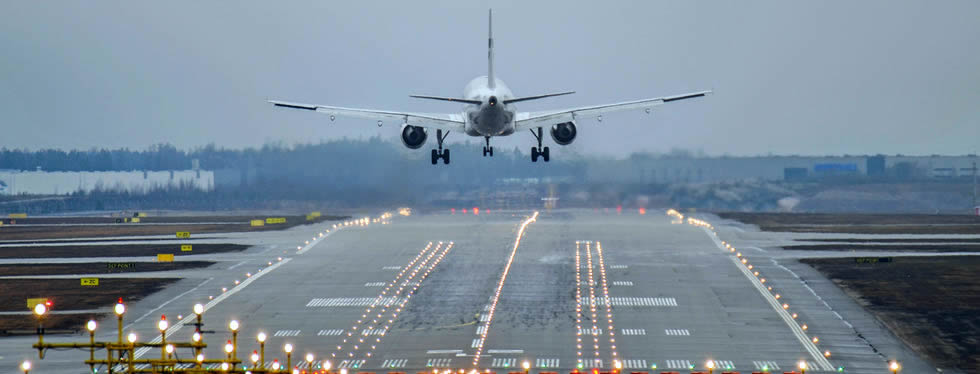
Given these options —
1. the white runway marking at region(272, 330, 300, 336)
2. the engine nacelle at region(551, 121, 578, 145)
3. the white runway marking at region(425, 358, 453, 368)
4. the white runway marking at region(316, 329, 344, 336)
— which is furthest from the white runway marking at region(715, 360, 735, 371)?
the white runway marking at region(272, 330, 300, 336)

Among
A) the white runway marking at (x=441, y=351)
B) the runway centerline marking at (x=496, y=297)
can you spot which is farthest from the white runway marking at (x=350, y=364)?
the runway centerline marking at (x=496, y=297)

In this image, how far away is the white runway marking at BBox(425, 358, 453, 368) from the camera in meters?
62.2

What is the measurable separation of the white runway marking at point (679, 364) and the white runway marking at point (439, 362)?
10.8 metres

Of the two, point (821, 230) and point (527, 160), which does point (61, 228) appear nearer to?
point (527, 160)

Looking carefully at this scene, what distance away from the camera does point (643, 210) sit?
603ft

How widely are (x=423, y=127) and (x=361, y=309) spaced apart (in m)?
12.7

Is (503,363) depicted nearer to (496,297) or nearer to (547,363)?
(547,363)

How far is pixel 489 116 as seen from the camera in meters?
75.0

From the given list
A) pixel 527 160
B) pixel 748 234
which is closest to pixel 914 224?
pixel 748 234

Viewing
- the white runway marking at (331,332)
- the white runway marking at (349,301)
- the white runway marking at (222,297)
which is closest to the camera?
the white runway marking at (222,297)

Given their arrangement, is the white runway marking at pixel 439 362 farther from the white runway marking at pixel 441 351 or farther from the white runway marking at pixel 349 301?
the white runway marking at pixel 349 301

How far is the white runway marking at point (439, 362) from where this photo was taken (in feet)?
204

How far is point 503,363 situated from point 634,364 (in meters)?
6.49

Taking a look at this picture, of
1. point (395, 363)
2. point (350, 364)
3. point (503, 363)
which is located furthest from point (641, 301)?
point (350, 364)
